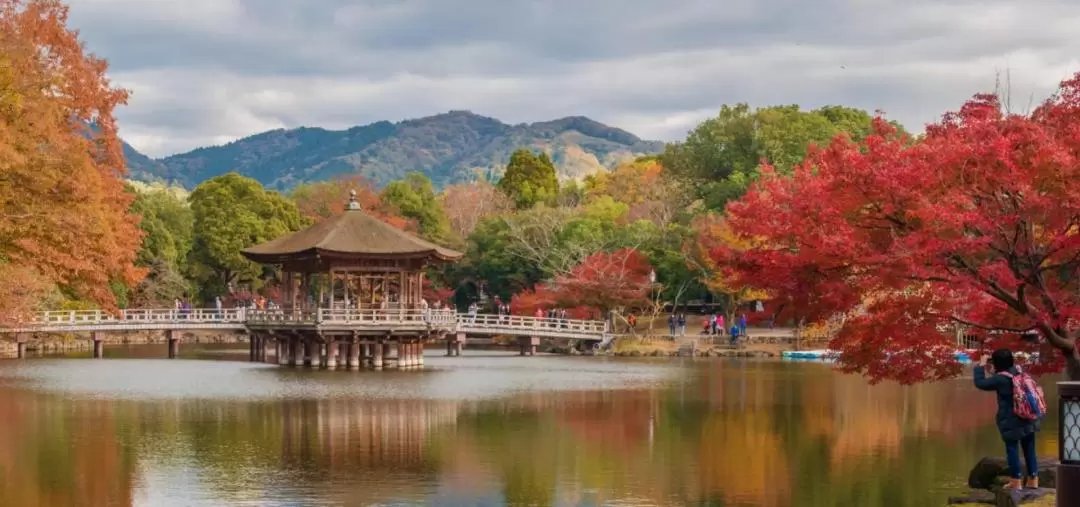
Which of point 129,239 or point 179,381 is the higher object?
point 129,239

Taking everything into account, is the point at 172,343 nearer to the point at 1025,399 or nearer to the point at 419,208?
the point at 419,208

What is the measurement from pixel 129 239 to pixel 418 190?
4513 centimetres

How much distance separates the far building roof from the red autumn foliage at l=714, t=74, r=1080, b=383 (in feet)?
73.3

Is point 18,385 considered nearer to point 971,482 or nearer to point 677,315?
point 971,482

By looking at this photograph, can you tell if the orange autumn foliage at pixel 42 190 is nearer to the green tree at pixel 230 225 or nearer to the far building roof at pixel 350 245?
the far building roof at pixel 350 245

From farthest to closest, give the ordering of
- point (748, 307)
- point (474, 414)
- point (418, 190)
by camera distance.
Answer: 1. point (418, 190)
2. point (748, 307)
3. point (474, 414)

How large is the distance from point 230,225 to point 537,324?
68.1 ft

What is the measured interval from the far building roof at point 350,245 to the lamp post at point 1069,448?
3066 cm

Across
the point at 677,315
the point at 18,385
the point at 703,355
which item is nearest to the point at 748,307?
the point at 677,315

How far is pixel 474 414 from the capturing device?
25.6 m

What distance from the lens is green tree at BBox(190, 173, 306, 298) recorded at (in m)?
64.4

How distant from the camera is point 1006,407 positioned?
1312 centimetres

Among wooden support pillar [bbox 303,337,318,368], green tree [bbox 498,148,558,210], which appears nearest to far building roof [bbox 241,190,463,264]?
wooden support pillar [bbox 303,337,318,368]

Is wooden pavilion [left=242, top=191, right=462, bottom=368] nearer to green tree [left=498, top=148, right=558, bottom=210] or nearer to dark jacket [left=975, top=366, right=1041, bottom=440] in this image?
dark jacket [left=975, top=366, right=1041, bottom=440]
